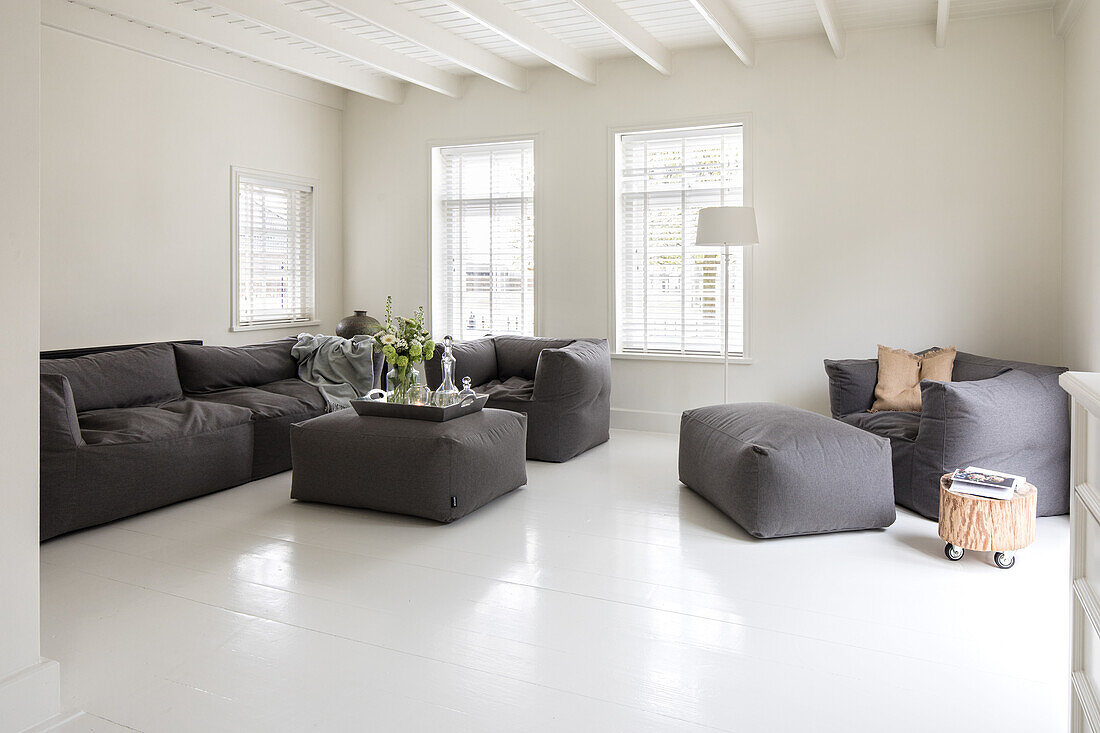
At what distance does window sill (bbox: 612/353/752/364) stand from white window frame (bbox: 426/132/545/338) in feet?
2.54

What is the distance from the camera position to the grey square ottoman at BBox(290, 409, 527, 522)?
3.87m

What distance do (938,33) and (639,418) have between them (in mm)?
3271

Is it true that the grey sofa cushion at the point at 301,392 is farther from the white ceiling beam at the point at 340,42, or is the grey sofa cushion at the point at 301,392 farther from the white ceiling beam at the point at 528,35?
the white ceiling beam at the point at 528,35

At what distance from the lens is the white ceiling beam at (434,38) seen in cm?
485

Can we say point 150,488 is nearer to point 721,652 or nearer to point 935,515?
point 721,652

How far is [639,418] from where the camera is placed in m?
6.43

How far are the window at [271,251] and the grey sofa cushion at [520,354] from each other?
75.7 inches

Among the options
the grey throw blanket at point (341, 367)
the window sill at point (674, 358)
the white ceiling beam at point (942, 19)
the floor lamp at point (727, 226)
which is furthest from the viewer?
the window sill at point (674, 358)

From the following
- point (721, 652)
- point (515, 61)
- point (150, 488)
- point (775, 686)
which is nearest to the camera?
point (775, 686)

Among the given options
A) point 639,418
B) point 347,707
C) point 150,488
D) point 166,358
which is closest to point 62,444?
point 150,488

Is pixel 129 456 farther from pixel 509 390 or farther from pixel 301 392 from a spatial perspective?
pixel 509 390

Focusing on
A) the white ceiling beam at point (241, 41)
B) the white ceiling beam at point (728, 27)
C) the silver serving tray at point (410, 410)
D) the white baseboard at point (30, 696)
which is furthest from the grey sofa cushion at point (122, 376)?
the white ceiling beam at point (728, 27)

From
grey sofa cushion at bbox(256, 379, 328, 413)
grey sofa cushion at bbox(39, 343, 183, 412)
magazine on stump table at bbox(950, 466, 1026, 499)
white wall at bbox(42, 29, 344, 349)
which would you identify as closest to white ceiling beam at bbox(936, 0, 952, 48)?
magazine on stump table at bbox(950, 466, 1026, 499)

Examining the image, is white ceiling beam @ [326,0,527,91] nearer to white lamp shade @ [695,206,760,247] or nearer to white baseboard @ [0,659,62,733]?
white lamp shade @ [695,206,760,247]
